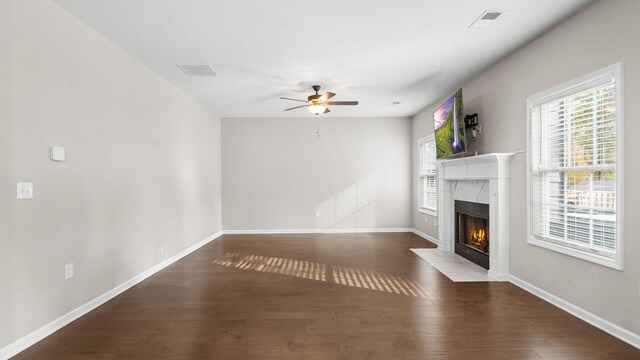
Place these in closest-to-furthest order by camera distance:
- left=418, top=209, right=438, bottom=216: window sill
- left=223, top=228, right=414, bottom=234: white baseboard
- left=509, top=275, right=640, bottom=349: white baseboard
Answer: left=509, top=275, right=640, bottom=349: white baseboard → left=418, top=209, right=438, bottom=216: window sill → left=223, top=228, right=414, bottom=234: white baseboard

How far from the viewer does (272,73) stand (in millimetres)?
4348

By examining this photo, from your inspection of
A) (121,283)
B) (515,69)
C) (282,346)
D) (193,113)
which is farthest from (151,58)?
(515,69)

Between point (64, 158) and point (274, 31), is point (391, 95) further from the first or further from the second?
point (64, 158)

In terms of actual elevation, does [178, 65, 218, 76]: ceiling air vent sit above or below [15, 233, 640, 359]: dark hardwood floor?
above

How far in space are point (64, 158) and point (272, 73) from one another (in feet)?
8.59

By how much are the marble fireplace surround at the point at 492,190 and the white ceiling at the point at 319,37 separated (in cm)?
130

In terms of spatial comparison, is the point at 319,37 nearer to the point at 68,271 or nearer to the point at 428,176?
the point at 68,271

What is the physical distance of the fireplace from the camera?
14.4 feet

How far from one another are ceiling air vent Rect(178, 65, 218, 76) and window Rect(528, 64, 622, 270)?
3946 millimetres

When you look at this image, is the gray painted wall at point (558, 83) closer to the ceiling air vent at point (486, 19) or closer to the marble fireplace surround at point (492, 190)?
the marble fireplace surround at point (492, 190)

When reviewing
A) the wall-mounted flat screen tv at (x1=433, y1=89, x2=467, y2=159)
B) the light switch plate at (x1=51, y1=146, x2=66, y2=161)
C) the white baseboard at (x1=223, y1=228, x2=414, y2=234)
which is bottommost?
the white baseboard at (x1=223, y1=228, x2=414, y2=234)

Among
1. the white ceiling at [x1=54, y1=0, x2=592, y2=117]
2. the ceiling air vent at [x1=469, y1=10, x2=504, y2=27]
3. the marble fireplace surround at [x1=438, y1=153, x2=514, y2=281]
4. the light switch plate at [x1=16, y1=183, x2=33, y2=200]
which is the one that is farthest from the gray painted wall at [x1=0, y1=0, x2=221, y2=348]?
the marble fireplace surround at [x1=438, y1=153, x2=514, y2=281]


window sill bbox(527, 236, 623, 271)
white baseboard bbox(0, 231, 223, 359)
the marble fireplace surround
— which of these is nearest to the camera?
white baseboard bbox(0, 231, 223, 359)

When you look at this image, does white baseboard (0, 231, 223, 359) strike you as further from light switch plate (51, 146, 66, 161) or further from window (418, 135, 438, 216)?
window (418, 135, 438, 216)
